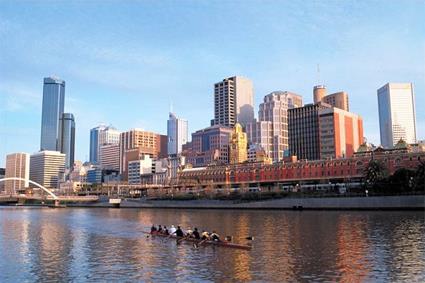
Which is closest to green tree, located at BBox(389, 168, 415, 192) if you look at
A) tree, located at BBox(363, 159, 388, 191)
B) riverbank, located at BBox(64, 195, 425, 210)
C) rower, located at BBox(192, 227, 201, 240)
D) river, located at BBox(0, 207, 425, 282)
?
tree, located at BBox(363, 159, 388, 191)

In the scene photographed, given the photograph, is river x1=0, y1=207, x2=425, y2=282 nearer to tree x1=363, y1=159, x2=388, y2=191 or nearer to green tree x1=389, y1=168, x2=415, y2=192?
green tree x1=389, y1=168, x2=415, y2=192

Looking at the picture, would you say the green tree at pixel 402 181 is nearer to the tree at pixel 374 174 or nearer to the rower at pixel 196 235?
the tree at pixel 374 174

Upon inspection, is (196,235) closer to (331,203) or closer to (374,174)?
(331,203)

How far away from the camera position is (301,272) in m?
33.6

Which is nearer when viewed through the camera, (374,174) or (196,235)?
(196,235)

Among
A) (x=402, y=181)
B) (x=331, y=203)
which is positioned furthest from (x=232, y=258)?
(x=402, y=181)

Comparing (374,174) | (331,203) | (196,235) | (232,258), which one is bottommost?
(232,258)

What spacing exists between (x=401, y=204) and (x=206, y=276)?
267ft

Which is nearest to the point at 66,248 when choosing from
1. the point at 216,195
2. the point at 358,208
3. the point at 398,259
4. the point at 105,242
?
the point at 105,242

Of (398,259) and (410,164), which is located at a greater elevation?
(410,164)

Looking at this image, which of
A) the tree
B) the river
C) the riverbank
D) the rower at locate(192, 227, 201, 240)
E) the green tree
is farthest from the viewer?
the tree

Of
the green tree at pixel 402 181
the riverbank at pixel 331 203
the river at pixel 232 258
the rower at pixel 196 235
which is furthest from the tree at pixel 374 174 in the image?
the rower at pixel 196 235

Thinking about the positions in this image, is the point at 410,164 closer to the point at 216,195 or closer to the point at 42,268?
the point at 216,195

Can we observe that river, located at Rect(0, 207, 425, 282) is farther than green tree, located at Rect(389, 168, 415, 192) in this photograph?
No
